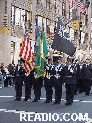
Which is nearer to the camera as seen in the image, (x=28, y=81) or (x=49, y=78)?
(x=49, y=78)

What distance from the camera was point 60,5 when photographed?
39875mm

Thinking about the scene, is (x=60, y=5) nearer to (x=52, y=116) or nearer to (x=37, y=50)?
(x=37, y=50)

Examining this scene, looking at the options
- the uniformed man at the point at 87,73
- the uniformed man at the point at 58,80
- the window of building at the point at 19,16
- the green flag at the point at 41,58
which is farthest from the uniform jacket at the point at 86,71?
the window of building at the point at 19,16

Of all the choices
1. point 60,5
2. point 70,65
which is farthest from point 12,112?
point 60,5

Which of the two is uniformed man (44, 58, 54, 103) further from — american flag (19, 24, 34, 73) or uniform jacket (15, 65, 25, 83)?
uniform jacket (15, 65, 25, 83)

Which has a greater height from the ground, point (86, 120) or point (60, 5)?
point (60, 5)

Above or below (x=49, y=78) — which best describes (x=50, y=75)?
above

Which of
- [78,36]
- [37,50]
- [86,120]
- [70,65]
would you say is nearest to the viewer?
[86,120]

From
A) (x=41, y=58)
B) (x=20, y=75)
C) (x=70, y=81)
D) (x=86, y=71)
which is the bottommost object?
(x=70, y=81)

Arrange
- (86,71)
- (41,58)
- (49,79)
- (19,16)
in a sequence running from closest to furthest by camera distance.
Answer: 1. (49,79)
2. (41,58)
3. (86,71)
4. (19,16)

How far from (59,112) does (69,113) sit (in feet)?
1.27

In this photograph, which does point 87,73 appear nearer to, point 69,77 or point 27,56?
point 27,56

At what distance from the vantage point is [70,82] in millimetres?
12023

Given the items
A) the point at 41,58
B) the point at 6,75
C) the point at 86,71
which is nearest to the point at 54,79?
the point at 41,58
